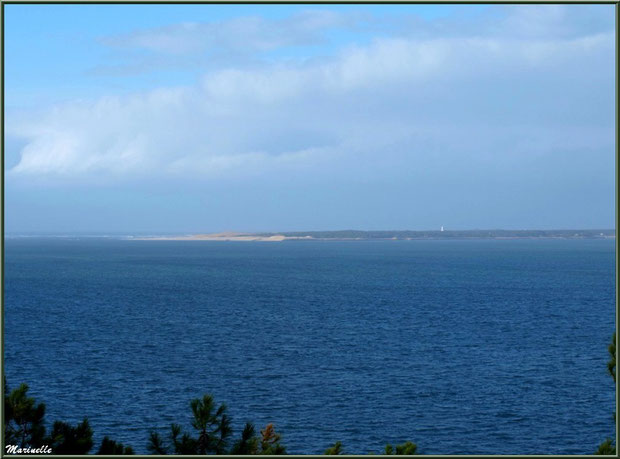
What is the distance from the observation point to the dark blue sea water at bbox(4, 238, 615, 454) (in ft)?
102

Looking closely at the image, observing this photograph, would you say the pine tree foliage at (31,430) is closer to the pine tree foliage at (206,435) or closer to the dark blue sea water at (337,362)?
the pine tree foliage at (206,435)

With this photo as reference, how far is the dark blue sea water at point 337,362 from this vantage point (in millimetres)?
31203

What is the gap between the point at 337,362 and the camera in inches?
1774

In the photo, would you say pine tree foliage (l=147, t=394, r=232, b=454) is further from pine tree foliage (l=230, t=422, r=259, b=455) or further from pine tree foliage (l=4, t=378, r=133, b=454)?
pine tree foliage (l=4, t=378, r=133, b=454)

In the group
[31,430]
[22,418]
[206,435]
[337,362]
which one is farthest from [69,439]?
[337,362]

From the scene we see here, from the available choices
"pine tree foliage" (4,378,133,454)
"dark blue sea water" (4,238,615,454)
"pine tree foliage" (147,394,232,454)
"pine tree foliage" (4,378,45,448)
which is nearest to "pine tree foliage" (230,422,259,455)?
"pine tree foliage" (147,394,232,454)

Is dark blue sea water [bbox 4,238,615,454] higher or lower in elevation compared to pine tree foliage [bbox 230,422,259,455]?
lower

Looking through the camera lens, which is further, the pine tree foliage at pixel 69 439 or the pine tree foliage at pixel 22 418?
the pine tree foliage at pixel 69 439

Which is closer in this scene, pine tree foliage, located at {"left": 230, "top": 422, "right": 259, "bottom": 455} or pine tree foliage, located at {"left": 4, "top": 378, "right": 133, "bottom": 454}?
pine tree foliage, located at {"left": 4, "top": 378, "right": 133, "bottom": 454}

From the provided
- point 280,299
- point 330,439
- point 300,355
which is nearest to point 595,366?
point 300,355

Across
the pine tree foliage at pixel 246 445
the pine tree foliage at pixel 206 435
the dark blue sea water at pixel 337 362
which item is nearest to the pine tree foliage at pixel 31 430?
the pine tree foliage at pixel 206 435

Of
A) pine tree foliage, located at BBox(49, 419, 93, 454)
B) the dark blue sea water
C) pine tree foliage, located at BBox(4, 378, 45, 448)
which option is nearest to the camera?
pine tree foliage, located at BBox(4, 378, 45, 448)

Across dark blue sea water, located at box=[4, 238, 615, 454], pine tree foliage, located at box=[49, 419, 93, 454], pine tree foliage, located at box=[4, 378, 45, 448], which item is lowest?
dark blue sea water, located at box=[4, 238, 615, 454]

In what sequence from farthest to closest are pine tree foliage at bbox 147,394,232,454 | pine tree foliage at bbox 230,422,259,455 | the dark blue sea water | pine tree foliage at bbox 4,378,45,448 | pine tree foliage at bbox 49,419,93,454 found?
1. the dark blue sea water
2. pine tree foliage at bbox 230,422,259,455
3. pine tree foliage at bbox 147,394,232,454
4. pine tree foliage at bbox 49,419,93,454
5. pine tree foliage at bbox 4,378,45,448
